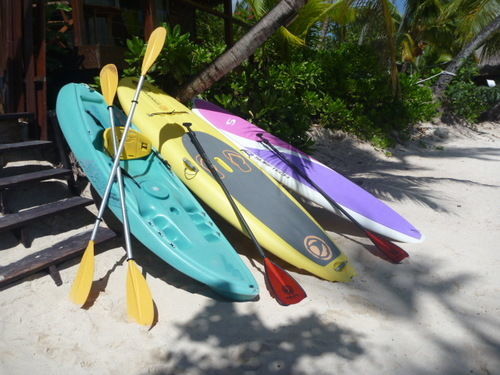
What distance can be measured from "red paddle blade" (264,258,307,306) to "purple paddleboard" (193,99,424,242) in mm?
1217

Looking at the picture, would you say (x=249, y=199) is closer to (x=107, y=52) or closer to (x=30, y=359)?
(x=30, y=359)

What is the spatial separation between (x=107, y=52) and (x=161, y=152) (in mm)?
1904

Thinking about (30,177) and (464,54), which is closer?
(30,177)

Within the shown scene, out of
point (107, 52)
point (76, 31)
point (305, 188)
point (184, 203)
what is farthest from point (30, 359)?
point (76, 31)

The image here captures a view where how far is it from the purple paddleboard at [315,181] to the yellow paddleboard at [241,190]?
0.34 metres

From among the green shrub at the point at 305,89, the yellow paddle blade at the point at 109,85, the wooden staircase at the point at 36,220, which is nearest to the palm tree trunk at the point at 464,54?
the green shrub at the point at 305,89

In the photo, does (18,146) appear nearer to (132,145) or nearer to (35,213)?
(35,213)

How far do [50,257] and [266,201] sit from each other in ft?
5.83

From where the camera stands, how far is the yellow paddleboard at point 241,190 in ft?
10.4

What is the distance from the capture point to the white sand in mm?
2213

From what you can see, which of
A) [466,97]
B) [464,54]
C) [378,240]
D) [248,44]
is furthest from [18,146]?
[466,97]

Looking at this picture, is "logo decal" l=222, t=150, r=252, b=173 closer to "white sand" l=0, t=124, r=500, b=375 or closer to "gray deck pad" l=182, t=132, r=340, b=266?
"gray deck pad" l=182, t=132, r=340, b=266

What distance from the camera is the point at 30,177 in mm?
3416

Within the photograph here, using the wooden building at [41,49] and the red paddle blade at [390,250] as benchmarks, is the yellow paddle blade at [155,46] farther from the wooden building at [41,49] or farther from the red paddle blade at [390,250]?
the red paddle blade at [390,250]
